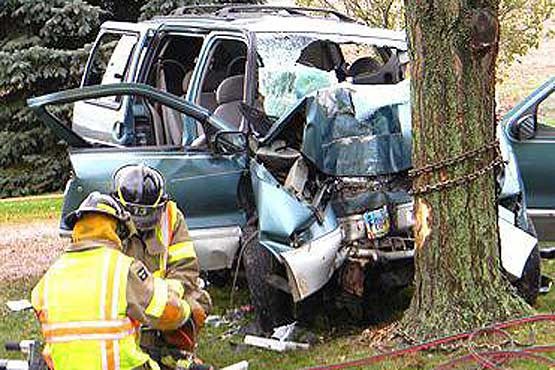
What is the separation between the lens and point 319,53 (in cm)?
858

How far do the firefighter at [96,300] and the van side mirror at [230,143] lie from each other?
2667 mm

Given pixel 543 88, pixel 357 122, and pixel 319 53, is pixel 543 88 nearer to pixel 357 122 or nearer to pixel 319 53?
pixel 319 53

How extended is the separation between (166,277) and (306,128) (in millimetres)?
1953

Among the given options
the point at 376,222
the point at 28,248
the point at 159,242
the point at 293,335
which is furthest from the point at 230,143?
the point at 28,248

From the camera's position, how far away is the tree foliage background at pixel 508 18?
1673 cm

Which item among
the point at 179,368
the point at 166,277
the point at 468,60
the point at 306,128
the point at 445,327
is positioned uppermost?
the point at 468,60

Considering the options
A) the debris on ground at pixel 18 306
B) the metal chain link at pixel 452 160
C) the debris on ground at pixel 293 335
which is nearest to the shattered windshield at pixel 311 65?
the metal chain link at pixel 452 160

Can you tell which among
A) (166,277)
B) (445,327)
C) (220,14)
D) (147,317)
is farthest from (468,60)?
(220,14)

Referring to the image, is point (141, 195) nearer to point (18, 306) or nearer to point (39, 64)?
point (18, 306)

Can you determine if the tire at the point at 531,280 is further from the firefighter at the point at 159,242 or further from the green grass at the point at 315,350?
the firefighter at the point at 159,242

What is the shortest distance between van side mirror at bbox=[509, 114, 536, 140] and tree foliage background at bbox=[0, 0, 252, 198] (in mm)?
9982

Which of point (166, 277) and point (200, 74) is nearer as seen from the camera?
point (166, 277)

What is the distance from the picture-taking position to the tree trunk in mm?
5859

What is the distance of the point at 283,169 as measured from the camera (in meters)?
6.64
